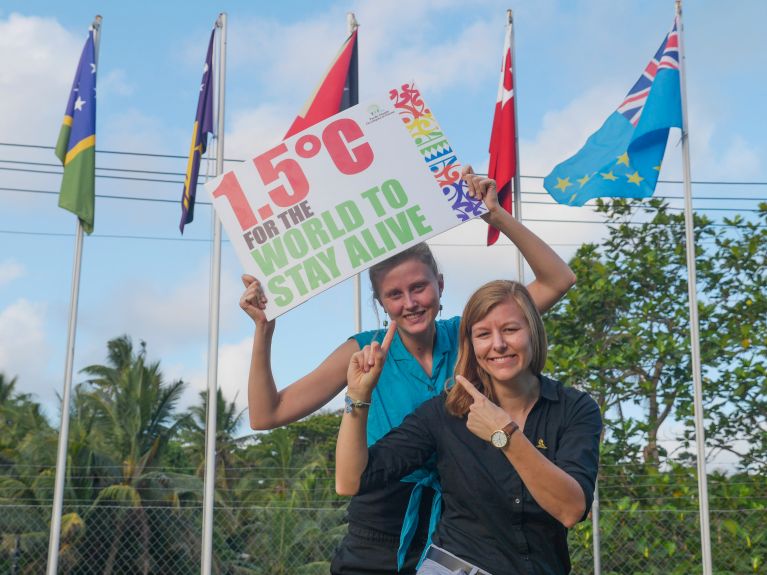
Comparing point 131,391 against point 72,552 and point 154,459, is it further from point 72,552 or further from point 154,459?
point 72,552

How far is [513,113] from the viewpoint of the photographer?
10836mm

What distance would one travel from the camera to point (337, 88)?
31.3 feet

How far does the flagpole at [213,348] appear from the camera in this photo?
1082 centimetres

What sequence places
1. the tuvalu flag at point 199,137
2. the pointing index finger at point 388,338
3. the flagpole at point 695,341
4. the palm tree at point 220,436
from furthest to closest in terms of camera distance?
the palm tree at point 220,436
the tuvalu flag at point 199,137
the flagpole at point 695,341
the pointing index finger at point 388,338

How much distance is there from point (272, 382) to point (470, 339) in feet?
2.68

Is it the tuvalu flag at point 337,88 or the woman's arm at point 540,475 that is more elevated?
the tuvalu flag at point 337,88

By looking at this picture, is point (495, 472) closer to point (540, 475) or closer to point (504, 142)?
point (540, 475)

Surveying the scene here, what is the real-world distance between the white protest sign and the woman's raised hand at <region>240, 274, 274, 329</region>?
2 cm

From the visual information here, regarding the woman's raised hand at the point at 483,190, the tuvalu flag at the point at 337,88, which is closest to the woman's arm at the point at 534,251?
the woman's raised hand at the point at 483,190

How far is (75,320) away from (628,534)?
23.1 ft

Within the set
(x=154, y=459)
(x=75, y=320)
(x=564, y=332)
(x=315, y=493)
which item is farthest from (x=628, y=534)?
(x=154, y=459)

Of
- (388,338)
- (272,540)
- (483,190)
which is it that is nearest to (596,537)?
(272,540)

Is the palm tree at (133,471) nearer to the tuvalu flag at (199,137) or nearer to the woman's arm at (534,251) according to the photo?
the tuvalu flag at (199,137)

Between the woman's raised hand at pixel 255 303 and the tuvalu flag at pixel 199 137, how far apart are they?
8.77 m
